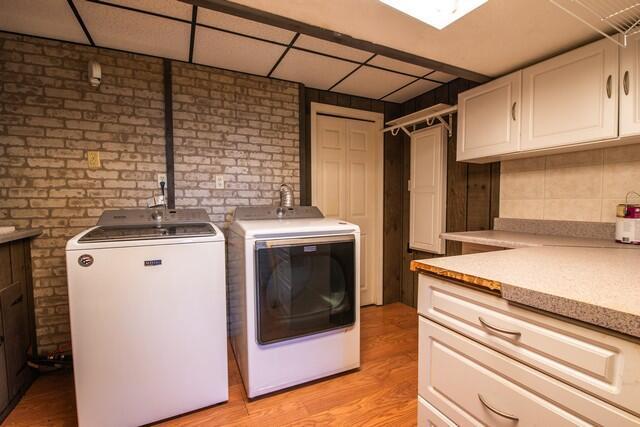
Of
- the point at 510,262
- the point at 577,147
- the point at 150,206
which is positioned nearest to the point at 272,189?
the point at 150,206

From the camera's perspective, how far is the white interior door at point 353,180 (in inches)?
115

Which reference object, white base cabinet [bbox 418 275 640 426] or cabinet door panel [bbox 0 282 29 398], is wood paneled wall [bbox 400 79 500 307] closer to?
white base cabinet [bbox 418 275 640 426]

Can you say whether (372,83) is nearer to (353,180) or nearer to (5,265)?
(353,180)

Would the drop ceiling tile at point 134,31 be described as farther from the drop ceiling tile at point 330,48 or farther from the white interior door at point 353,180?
the white interior door at point 353,180

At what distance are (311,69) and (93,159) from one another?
175 cm

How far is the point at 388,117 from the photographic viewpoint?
321 cm

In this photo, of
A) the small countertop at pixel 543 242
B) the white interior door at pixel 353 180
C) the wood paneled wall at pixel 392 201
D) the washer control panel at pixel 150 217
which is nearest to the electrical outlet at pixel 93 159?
the washer control panel at pixel 150 217

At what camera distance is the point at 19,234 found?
5.64 ft

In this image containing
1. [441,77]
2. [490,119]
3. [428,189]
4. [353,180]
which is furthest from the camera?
[353,180]

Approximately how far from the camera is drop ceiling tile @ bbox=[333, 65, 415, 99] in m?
2.47

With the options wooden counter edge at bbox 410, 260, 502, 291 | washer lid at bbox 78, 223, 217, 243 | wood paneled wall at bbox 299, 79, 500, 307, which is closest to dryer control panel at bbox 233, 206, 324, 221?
wood paneled wall at bbox 299, 79, 500, 307

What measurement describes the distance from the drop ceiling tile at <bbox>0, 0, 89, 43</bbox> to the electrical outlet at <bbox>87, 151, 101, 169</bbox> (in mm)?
739

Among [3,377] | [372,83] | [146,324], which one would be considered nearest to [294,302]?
[146,324]

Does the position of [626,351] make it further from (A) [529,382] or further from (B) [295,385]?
(B) [295,385]
